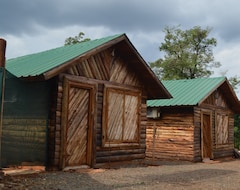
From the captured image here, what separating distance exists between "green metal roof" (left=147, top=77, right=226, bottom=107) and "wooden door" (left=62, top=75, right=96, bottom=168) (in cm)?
650

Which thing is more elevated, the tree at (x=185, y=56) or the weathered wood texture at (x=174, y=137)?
the tree at (x=185, y=56)

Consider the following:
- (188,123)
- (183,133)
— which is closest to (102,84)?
(188,123)

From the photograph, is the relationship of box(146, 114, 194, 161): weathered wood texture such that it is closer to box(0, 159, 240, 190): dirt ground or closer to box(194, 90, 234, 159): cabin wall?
box(194, 90, 234, 159): cabin wall

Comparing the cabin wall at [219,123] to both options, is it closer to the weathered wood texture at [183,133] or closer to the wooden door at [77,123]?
the weathered wood texture at [183,133]

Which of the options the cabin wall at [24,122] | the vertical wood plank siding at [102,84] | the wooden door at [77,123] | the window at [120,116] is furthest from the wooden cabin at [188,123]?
the cabin wall at [24,122]

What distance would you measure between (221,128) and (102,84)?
1070 centimetres

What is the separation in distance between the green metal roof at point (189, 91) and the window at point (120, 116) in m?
4.04

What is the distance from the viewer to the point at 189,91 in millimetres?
18000

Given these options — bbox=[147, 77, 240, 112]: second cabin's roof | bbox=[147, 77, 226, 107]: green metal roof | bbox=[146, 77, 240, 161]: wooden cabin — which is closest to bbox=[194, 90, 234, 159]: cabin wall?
bbox=[146, 77, 240, 161]: wooden cabin

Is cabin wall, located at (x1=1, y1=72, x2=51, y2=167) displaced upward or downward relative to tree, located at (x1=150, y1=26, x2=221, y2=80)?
downward

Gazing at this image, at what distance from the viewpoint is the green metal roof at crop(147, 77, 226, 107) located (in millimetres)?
16641

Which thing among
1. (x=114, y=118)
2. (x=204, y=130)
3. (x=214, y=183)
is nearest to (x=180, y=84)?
(x=204, y=130)

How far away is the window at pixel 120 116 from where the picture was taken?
11907mm

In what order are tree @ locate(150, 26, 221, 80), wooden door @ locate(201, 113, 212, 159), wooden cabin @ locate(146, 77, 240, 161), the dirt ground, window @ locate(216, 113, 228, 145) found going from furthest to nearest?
tree @ locate(150, 26, 221, 80), window @ locate(216, 113, 228, 145), wooden door @ locate(201, 113, 212, 159), wooden cabin @ locate(146, 77, 240, 161), the dirt ground
